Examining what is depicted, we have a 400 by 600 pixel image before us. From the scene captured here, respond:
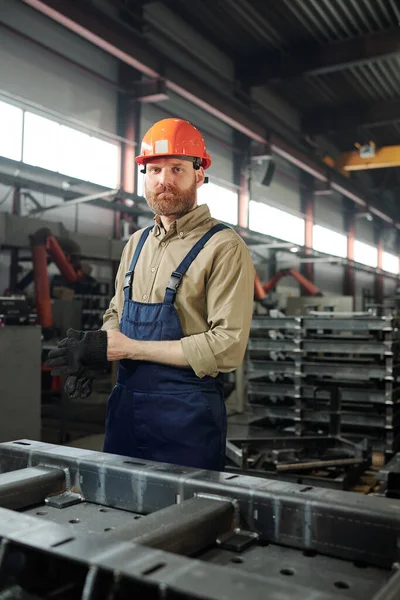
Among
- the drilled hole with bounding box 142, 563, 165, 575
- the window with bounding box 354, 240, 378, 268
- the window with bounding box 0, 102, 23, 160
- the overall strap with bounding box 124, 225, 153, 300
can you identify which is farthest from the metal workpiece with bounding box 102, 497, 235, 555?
the window with bounding box 354, 240, 378, 268

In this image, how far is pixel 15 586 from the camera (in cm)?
80

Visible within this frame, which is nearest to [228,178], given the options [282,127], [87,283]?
[282,127]

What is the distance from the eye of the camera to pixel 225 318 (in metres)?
1.63

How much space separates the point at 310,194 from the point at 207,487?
12.8 meters

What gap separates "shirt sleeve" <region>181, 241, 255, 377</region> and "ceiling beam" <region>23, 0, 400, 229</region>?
4575mm

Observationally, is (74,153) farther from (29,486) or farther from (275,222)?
(29,486)

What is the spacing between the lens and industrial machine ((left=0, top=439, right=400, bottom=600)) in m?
0.71

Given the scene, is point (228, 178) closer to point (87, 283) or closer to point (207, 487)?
point (87, 283)

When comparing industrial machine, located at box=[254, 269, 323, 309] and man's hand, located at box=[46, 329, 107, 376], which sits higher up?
industrial machine, located at box=[254, 269, 323, 309]

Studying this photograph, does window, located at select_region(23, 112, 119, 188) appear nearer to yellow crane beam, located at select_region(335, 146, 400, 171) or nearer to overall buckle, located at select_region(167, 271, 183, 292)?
overall buckle, located at select_region(167, 271, 183, 292)

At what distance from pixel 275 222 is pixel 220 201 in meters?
2.47

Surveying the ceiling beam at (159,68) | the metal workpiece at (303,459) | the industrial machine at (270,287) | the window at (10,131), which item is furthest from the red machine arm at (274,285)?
the metal workpiece at (303,459)

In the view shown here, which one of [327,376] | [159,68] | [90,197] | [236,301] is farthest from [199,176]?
[159,68]

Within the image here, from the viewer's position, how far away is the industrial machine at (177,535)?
0.71 m
